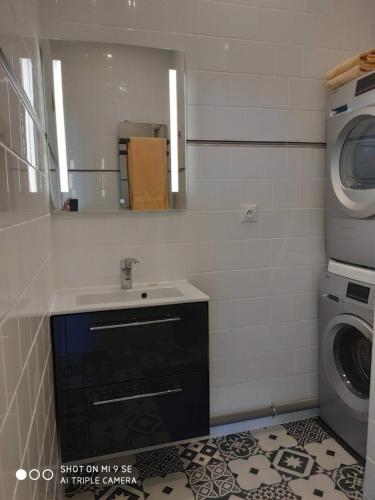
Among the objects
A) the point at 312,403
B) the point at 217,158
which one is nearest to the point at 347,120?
the point at 217,158

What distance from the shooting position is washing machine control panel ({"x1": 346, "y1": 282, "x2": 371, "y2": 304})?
161cm

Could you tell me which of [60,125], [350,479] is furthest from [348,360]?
[60,125]

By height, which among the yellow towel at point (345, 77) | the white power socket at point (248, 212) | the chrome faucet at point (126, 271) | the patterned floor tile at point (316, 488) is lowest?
the patterned floor tile at point (316, 488)

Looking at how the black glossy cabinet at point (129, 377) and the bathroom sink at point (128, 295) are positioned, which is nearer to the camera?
the black glossy cabinet at point (129, 377)

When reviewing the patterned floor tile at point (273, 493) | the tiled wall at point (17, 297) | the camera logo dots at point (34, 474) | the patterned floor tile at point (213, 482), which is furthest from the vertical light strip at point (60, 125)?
the patterned floor tile at point (273, 493)

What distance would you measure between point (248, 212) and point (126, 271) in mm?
723

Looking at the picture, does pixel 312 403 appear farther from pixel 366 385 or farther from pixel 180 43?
pixel 180 43

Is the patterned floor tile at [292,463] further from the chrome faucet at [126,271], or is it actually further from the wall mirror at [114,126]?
the wall mirror at [114,126]

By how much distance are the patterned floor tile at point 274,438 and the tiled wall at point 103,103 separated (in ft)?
4.75

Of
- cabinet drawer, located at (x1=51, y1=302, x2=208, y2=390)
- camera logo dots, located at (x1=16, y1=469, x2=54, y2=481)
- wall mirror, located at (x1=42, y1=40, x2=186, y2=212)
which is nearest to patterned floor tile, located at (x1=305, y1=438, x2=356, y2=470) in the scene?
cabinet drawer, located at (x1=51, y1=302, x2=208, y2=390)

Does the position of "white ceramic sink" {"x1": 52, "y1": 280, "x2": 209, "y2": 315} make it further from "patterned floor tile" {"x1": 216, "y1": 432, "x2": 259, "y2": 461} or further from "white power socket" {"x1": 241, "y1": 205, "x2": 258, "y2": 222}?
"patterned floor tile" {"x1": 216, "y1": 432, "x2": 259, "y2": 461}

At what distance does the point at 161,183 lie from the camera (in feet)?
5.84

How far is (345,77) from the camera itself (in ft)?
5.72

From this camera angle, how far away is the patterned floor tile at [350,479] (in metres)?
1.55
